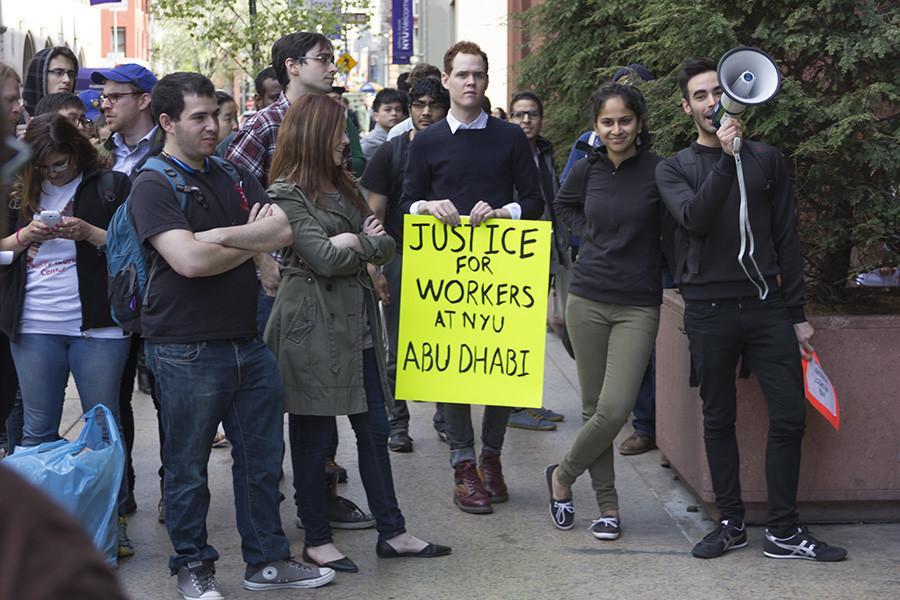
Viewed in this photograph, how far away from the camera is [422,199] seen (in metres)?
5.85

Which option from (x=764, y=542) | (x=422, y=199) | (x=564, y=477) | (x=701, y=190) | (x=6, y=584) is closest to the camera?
(x=6, y=584)

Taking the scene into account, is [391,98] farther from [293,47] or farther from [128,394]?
[128,394]

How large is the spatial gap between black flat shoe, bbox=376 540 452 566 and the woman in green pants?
26.6 inches

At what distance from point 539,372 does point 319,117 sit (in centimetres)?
158

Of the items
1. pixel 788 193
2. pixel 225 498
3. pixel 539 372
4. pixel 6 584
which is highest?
pixel 788 193

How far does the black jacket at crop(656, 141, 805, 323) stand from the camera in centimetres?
486

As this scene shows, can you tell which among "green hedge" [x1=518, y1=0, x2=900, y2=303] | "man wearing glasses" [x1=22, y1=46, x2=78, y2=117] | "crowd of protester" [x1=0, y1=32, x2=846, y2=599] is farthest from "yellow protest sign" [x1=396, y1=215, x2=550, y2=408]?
"man wearing glasses" [x1=22, y1=46, x2=78, y2=117]

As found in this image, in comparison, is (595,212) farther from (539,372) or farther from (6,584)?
(6,584)

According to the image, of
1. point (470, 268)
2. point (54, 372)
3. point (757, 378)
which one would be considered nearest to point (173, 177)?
point (54, 372)

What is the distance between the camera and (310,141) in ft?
15.9

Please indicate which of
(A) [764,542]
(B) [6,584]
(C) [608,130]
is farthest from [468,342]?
(B) [6,584]

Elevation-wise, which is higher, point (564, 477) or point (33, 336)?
point (33, 336)

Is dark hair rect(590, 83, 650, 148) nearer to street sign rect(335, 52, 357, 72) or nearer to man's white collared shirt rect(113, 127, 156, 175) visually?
man's white collared shirt rect(113, 127, 156, 175)

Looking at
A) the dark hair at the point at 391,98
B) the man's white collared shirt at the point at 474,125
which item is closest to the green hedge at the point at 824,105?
the man's white collared shirt at the point at 474,125
